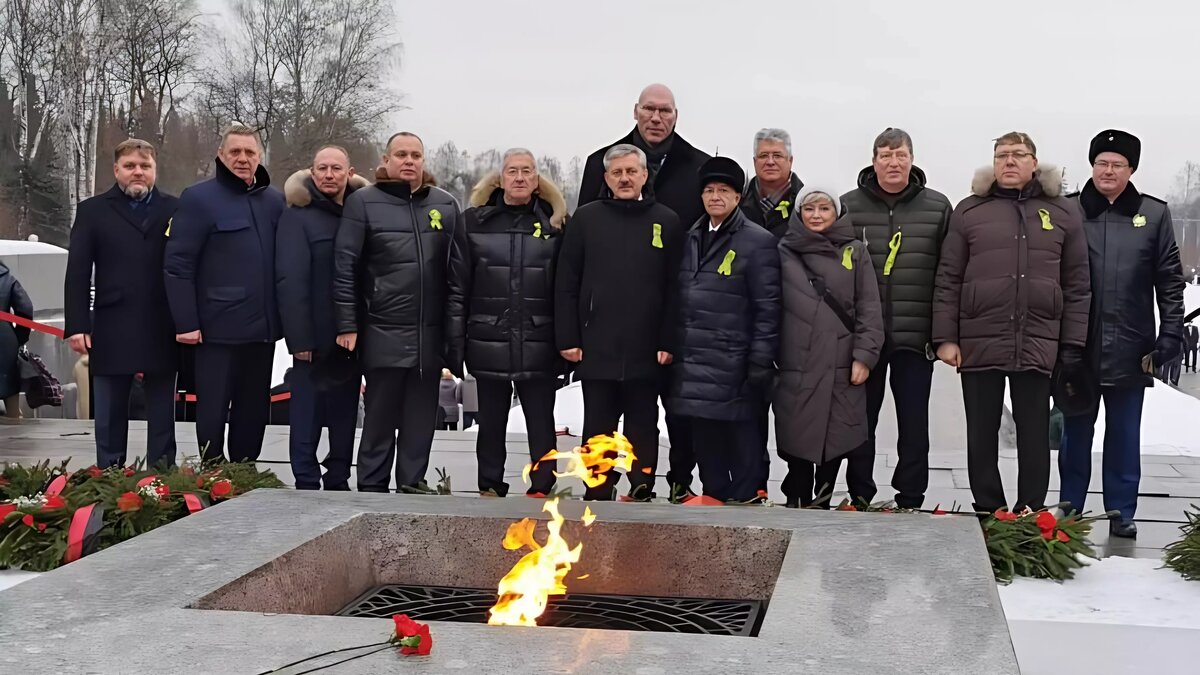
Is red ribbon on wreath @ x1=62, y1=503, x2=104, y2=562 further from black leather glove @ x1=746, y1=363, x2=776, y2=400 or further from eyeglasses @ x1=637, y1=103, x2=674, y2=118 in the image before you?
eyeglasses @ x1=637, y1=103, x2=674, y2=118

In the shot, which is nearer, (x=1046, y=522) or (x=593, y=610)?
(x=593, y=610)

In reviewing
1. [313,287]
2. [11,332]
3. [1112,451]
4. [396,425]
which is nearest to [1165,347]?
[1112,451]

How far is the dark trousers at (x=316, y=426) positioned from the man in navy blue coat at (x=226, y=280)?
21 cm

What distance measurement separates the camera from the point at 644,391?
18.3 ft

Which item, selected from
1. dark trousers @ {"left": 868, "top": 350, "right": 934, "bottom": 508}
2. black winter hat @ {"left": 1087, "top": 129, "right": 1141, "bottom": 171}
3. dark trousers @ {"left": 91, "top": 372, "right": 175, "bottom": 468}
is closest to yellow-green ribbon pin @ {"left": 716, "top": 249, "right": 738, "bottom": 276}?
dark trousers @ {"left": 868, "top": 350, "right": 934, "bottom": 508}

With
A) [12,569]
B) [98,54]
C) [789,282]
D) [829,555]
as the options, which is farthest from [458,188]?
[98,54]

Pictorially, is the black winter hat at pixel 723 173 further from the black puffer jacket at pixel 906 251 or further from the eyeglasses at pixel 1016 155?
the eyeglasses at pixel 1016 155

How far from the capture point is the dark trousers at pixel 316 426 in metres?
6.04

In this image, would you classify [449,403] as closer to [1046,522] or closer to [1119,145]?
[1119,145]

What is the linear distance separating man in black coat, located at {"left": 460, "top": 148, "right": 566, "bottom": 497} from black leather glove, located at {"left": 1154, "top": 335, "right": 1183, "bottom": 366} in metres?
2.54

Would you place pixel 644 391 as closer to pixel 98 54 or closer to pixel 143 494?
pixel 143 494

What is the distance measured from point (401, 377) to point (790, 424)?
5.87 ft

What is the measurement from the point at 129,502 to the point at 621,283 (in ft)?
7.09

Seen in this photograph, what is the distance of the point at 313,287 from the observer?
5.84 m
